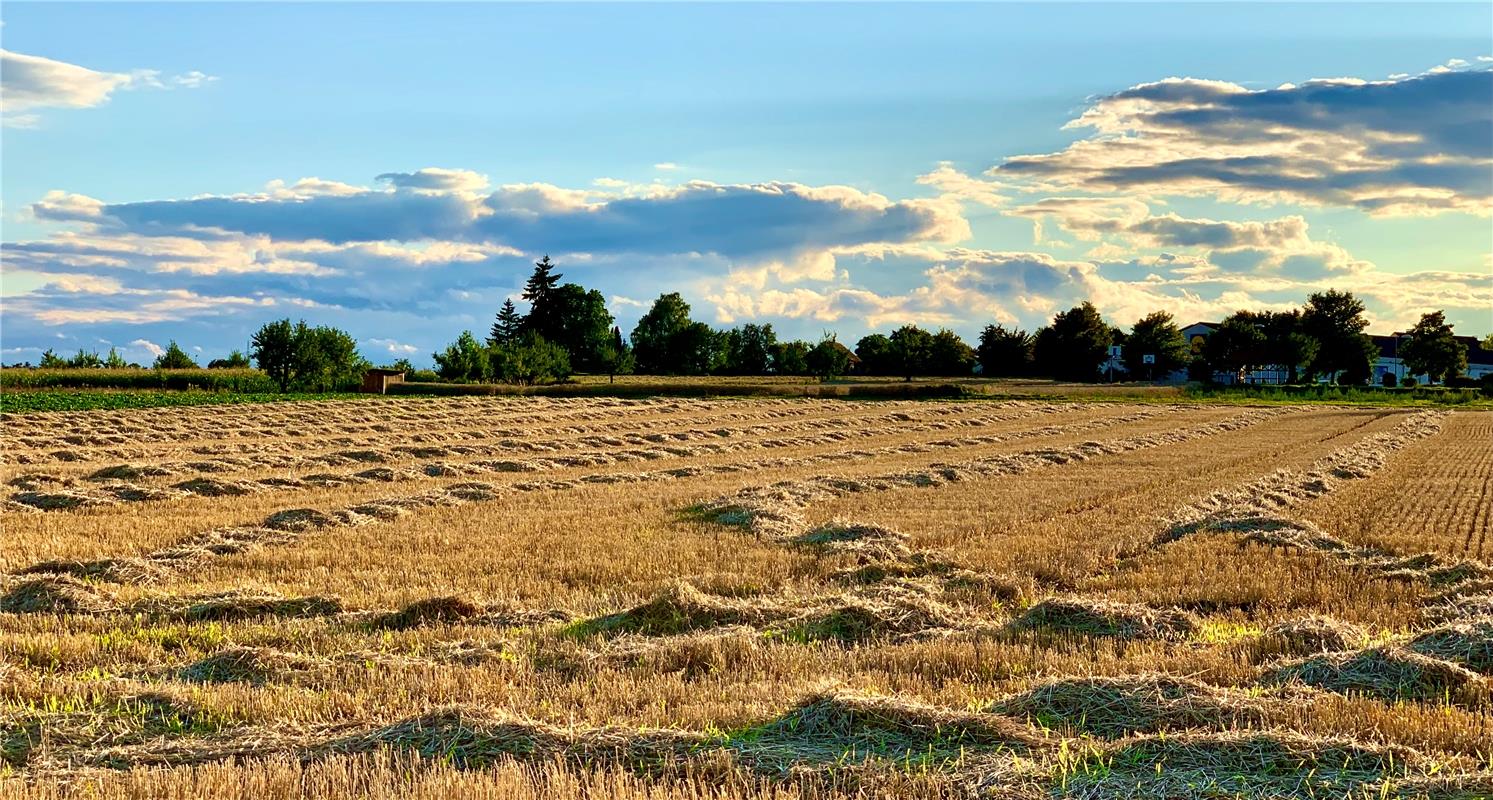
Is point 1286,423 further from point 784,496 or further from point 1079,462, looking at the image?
point 784,496

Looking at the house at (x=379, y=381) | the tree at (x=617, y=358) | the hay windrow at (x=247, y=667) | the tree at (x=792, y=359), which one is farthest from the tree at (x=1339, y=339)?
the hay windrow at (x=247, y=667)

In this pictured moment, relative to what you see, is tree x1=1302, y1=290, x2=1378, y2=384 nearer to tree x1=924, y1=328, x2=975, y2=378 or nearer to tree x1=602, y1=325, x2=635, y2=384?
tree x1=924, y1=328, x2=975, y2=378

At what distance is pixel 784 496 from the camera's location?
19.6m

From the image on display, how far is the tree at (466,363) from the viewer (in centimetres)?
9138

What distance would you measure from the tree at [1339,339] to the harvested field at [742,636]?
105277mm

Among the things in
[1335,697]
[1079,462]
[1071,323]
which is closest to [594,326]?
[1071,323]

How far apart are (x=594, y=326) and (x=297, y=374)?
5210 cm

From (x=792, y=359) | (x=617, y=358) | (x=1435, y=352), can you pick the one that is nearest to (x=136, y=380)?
(x=617, y=358)

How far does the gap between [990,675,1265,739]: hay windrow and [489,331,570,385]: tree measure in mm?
86673

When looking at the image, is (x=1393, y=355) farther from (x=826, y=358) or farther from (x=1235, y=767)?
(x=1235, y=767)

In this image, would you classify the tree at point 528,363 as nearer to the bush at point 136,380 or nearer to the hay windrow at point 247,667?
the bush at point 136,380

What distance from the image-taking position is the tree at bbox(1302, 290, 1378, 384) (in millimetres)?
117062

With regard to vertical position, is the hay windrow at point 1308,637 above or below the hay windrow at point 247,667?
above

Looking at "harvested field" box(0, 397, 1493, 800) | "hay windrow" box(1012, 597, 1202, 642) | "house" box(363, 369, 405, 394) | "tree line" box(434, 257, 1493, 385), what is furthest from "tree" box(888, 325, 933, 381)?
"hay windrow" box(1012, 597, 1202, 642)
